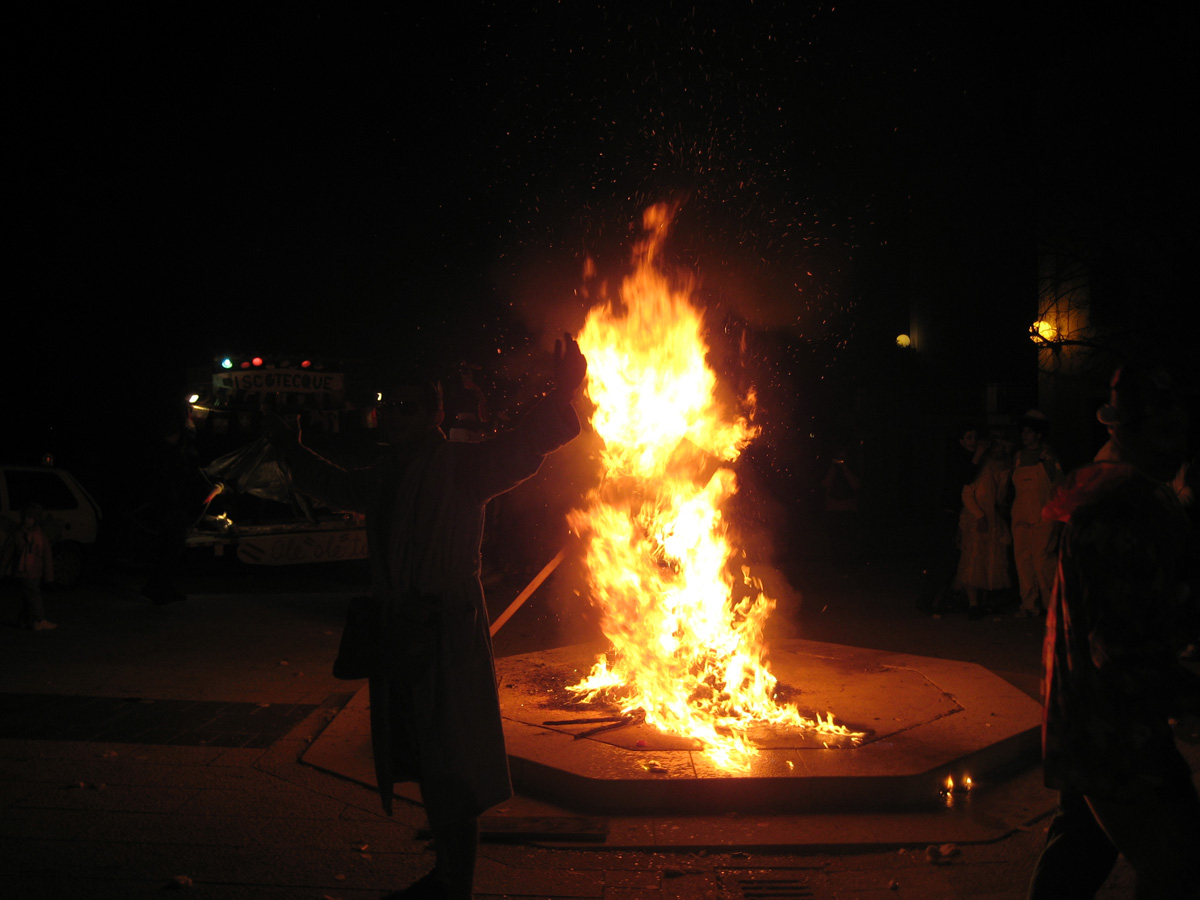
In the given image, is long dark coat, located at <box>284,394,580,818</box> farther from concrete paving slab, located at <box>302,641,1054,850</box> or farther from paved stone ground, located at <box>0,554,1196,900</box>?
concrete paving slab, located at <box>302,641,1054,850</box>

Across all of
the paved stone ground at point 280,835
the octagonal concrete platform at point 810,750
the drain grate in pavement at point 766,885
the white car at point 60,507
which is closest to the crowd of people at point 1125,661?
the drain grate in pavement at point 766,885

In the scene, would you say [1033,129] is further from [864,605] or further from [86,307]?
[86,307]

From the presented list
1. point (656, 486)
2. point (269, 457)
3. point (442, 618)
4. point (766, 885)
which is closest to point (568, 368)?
point (442, 618)

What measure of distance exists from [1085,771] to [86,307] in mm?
23442

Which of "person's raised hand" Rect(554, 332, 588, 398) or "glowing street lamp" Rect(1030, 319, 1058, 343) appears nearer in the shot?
"person's raised hand" Rect(554, 332, 588, 398)

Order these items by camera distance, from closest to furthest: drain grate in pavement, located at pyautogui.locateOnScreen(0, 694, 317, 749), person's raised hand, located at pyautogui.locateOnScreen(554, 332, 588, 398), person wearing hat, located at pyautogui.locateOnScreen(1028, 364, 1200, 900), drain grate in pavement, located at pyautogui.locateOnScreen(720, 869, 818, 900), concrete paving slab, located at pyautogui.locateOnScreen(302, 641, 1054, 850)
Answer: person wearing hat, located at pyautogui.locateOnScreen(1028, 364, 1200, 900), person's raised hand, located at pyautogui.locateOnScreen(554, 332, 588, 398), drain grate in pavement, located at pyautogui.locateOnScreen(720, 869, 818, 900), concrete paving slab, located at pyautogui.locateOnScreen(302, 641, 1054, 850), drain grate in pavement, located at pyautogui.locateOnScreen(0, 694, 317, 749)

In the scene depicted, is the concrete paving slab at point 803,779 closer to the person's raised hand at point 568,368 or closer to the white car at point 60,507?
the person's raised hand at point 568,368

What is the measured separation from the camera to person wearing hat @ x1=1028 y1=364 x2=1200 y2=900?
2502mm

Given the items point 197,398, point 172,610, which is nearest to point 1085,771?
point 172,610

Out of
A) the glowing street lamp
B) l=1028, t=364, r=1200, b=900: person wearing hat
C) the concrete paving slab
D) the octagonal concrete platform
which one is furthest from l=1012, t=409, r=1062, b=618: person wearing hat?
the glowing street lamp

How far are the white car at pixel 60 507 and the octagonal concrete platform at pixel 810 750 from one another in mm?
8577

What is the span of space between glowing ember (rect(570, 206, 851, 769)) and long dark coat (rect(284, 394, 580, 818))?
2.85 meters

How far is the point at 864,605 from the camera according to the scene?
36.7 feet

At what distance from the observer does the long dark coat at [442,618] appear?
3307mm
